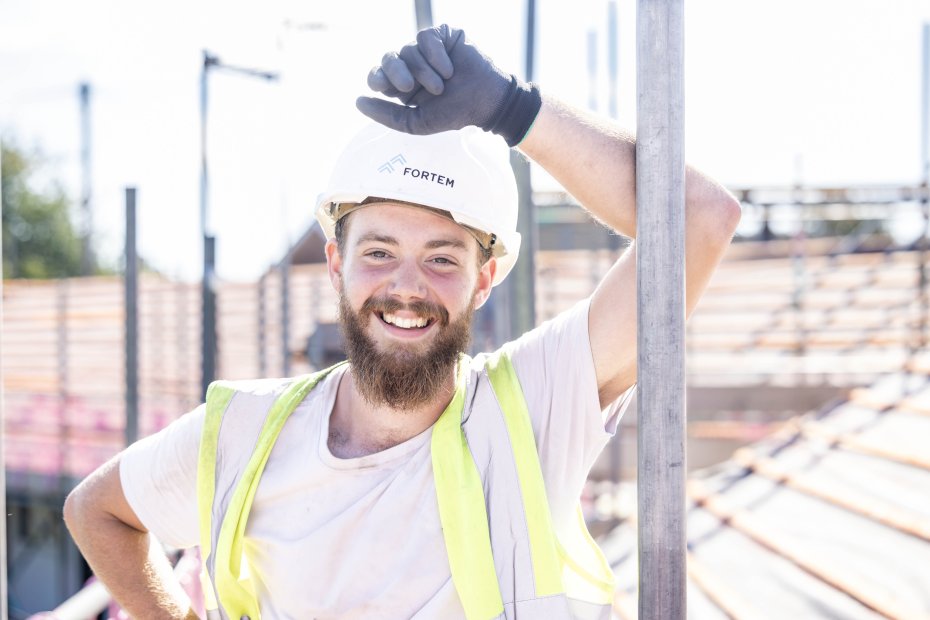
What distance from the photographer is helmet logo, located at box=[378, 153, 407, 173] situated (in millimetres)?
1980

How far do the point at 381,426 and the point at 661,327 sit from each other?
1039mm

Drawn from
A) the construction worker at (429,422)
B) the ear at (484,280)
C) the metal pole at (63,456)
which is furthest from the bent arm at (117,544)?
the metal pole at (63,456)

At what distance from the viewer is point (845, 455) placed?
15.4ft

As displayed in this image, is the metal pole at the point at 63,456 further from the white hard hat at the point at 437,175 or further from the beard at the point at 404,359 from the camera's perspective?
the white hard hat at the point at 437,175

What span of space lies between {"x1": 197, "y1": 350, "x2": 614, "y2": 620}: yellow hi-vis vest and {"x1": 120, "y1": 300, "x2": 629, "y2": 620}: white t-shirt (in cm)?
4

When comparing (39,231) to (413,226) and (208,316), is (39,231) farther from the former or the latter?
(413,226)

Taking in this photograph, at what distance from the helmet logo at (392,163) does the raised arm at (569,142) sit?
1.37 ft

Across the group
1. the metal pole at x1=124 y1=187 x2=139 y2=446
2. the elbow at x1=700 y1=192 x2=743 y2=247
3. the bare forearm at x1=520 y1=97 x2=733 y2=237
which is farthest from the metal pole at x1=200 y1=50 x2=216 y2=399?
the elbow at x1=700 y1=192 x2=743 y2=247

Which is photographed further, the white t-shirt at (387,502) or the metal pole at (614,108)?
the metal pole at (614,108)

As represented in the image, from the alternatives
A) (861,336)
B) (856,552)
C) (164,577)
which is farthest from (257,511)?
(861,336)

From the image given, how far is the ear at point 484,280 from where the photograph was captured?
2160 millimetres

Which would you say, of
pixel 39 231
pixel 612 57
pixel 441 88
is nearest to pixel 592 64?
pixel 612 57

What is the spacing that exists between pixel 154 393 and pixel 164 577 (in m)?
10.1

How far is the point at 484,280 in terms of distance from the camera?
2.19m
